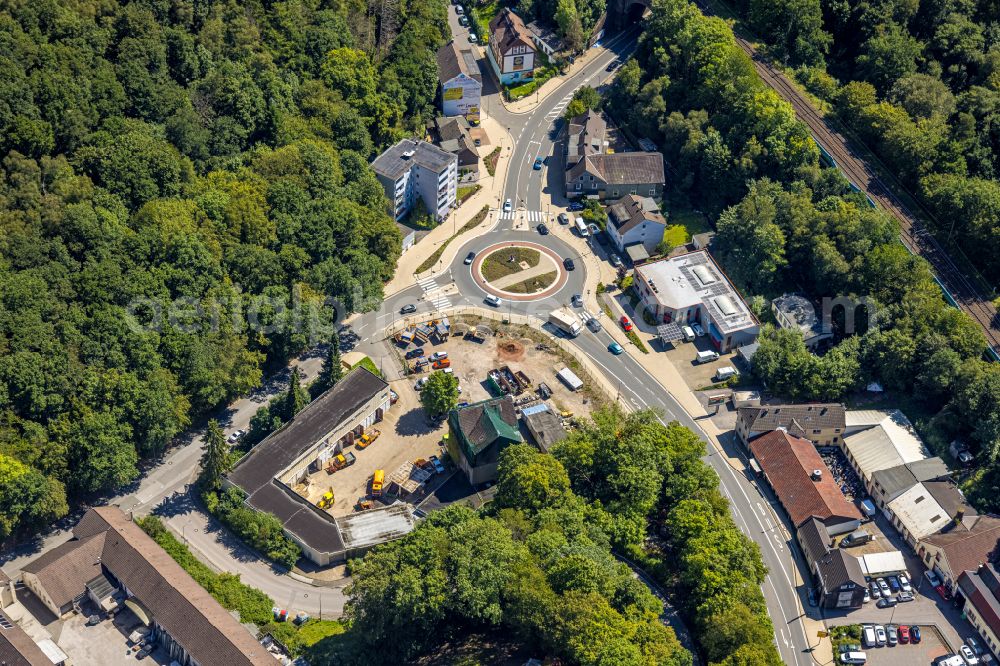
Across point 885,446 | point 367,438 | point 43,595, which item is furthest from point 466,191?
point 43,595

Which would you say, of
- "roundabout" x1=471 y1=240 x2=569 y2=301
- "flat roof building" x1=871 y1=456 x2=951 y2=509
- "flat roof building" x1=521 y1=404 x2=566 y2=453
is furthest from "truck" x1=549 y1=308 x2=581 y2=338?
"flat roof building" x1=871 y1=456 x2=951 y2=509

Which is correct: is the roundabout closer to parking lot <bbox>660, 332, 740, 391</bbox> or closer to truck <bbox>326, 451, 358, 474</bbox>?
parking lot <bbox>660, 332, 740, 391</bbox>

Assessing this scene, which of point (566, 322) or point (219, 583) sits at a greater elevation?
point (566, 322)

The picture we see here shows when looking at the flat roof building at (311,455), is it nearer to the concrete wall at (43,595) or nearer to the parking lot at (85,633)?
the parking lot at (85,633)

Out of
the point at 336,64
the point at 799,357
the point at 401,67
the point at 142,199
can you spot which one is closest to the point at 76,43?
the point at 142,199

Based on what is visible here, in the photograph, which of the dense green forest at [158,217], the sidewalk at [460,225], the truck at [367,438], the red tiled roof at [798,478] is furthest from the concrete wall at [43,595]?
the red tiled roof at [798,478]

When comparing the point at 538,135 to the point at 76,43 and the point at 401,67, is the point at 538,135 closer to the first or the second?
the point at 401,67

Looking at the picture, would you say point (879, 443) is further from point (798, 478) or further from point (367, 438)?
point (367, 438)
